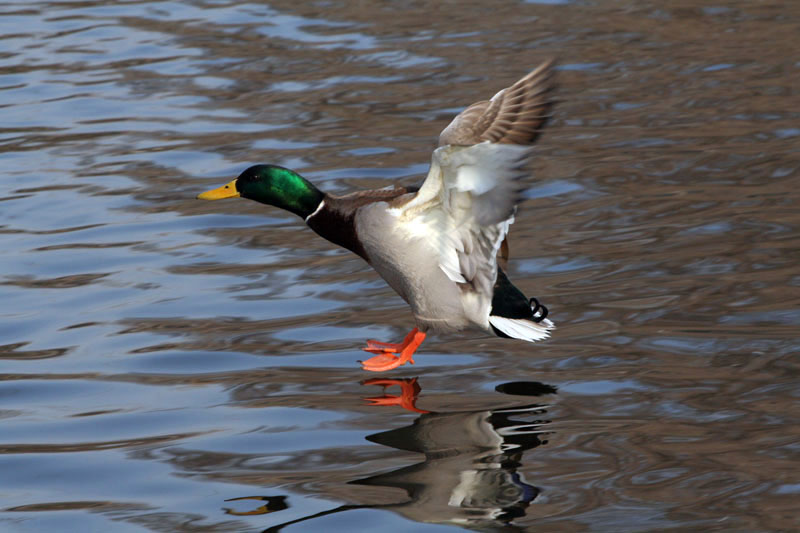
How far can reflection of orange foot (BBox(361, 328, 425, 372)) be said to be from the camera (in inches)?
199

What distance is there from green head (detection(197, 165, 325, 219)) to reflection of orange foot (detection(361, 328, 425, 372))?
637mm

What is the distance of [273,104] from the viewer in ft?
32.8

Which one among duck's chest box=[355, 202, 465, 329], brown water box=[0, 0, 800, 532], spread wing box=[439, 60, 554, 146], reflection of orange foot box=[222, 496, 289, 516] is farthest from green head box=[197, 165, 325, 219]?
reflection of orange foot box=[222, 496, 289, 516]

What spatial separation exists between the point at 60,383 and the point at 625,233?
9.93 ft

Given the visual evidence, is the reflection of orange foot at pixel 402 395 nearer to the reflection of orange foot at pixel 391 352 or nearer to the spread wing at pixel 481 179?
the reflection of orange foot at pixel 391 352

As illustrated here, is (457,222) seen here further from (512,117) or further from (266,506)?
(266,506)

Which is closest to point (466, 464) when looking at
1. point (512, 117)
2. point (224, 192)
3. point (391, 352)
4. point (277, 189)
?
point (391, 352)

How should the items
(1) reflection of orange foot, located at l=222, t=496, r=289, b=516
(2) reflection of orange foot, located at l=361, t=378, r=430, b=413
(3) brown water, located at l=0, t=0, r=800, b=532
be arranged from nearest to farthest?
(1) reflection of orange foot, located at l=222, t=496, r=289, b=516 < (3) brown water, located at l=0, t=0, r=800, b=532 < (2) reflection of orange foot, located at l=361, t=378, r=430, b=413

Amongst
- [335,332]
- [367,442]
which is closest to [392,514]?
[367,442]

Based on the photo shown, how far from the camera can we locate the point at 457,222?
16.0 ft

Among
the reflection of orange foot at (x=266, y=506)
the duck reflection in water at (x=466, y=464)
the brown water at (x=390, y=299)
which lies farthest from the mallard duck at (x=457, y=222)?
the reflection of orange foot at (x=266, y=506)

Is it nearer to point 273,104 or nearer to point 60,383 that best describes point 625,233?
point 60,383

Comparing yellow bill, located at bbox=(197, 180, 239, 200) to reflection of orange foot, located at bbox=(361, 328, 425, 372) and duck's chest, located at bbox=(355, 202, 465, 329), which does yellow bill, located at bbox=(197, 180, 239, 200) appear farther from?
reflection of orange foot, located at bbox=(361, 328, 425, 372)

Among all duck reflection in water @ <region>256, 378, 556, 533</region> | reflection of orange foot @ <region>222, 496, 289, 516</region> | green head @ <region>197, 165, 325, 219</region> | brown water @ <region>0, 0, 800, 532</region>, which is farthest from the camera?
green head @ <region>197, 165, 325, 219</region>
